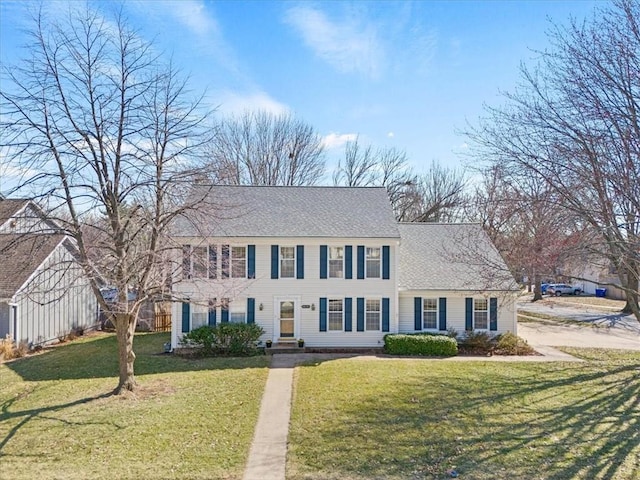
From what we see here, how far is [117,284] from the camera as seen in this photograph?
10.4m

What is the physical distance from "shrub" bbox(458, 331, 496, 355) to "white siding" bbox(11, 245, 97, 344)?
15636mm

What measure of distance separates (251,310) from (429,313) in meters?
7.64

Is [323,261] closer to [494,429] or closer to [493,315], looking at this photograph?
[493,315]

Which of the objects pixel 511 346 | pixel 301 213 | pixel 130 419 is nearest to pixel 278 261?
pixel 301 213

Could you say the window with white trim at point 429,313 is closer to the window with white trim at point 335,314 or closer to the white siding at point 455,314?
the white siding at point 455,314

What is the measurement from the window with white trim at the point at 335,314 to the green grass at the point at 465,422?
342 centimetres

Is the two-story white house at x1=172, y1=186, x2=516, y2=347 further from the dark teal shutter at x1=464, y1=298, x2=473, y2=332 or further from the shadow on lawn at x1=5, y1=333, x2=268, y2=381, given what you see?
the shadow on lawn at x1=5, y1=333, x2=268, y2=381

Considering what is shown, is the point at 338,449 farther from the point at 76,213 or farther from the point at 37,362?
the point at 37,362

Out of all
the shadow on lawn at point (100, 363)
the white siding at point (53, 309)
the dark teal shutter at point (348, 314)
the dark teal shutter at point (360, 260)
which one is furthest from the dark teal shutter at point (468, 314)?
the white siding at point (53, 309)

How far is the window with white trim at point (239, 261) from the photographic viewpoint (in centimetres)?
1778

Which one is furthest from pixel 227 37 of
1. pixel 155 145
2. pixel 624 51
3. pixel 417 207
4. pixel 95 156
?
pixel 417 207

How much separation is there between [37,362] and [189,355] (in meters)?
5.51

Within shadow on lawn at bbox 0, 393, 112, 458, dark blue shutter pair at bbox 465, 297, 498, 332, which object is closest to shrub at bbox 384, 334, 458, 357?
dark blue shutter pair at bbox 465, 297, 498, 332

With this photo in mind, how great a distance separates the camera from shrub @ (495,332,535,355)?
1711cm
